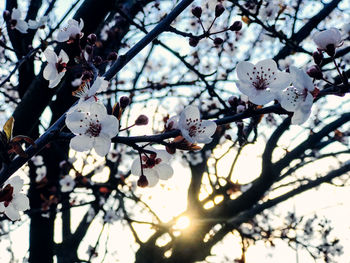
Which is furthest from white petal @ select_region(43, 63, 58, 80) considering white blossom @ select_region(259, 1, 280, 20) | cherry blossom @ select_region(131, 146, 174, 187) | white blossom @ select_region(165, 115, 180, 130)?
white blossom @ select_region(259, 1, 280, 20)

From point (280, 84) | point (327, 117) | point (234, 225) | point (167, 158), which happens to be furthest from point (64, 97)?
point (327, 117)

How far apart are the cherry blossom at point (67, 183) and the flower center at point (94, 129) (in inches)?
130

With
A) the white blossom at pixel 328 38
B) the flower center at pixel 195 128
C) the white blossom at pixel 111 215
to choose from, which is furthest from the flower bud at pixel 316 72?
the white blossom at pixel 111 215

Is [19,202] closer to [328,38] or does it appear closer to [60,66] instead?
[60,66]

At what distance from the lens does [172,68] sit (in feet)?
21.5

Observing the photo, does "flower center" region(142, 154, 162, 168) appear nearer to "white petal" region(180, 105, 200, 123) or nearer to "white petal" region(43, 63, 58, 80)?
"white petal" region(180, 105, 200, 123)

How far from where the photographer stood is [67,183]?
4.25 meters

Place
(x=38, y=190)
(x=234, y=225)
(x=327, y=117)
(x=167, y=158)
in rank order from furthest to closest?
(x=327, y=117), (x=38, y=190), (x=234, y=225), (x=167, y=158)

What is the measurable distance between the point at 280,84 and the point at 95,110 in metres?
0.61

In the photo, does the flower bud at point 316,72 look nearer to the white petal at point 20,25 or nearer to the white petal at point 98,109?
the white petal at point 98,109

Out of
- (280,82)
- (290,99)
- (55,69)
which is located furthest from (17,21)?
(290,99)

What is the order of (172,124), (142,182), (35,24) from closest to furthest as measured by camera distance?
1. (172,124)
2. (142,182)
3. (35,24)

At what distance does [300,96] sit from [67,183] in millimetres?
3886

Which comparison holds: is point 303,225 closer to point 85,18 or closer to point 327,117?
point 327,117
